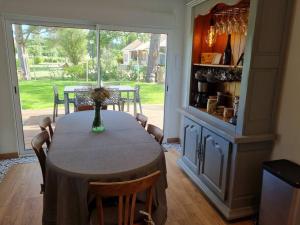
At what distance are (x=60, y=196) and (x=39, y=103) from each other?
103 inches

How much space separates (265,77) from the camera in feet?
6.88

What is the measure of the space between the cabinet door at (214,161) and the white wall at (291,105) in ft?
1.66

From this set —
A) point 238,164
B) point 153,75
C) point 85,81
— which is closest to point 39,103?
point 85,81

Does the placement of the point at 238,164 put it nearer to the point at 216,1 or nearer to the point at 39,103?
the point at 216,1

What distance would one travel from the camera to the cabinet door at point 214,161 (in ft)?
7.61

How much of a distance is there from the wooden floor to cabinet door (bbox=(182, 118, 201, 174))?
0.22 meters

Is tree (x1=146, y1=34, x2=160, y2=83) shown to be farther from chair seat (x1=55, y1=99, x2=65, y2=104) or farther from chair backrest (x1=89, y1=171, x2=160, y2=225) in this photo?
chair backrest (x1=89, y1=171, x2=160, y2=225)

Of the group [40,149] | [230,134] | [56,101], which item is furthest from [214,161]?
[56,101]

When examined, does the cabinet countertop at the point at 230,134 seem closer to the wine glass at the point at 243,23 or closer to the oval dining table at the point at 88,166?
the oval dining table at the point at 88,166

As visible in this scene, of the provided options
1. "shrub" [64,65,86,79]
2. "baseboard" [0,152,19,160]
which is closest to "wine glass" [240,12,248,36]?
"shrub" [64,65,86,79]

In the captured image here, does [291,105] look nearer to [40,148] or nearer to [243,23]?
[243,23]

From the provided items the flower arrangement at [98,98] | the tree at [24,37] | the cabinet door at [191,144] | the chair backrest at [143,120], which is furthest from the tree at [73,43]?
the cabinet door at [191,144]

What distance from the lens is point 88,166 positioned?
160 cm

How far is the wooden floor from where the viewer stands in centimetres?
229
